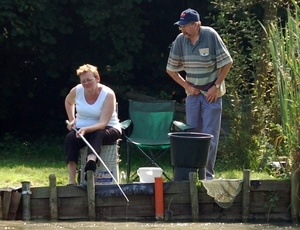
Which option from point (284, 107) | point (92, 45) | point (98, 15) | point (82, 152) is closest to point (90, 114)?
point (82, 152)

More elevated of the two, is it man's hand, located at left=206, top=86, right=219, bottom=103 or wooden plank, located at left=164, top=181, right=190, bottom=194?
man's hand, located at left=206, top=86, right=219, bottom=103

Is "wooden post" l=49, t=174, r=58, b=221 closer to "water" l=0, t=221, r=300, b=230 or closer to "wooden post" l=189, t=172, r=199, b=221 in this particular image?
"water" l=0, t=221, r=300, b=230

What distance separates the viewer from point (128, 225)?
20.3ft

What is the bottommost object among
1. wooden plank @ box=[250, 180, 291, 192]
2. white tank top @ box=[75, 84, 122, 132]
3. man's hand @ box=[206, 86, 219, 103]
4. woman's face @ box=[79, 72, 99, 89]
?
wooden plank @ box=[250, 180, 291, 192]

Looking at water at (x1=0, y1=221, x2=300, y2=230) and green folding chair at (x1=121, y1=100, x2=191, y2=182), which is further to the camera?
green folding chair at (x1=121, y1=100, x2=191, y2=182)

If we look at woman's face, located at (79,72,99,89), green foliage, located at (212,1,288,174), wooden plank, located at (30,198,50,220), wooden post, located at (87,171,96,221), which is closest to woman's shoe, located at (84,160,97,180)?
wooden post, located at (87,171,96,221)

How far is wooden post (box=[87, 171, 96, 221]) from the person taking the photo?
6367 mm

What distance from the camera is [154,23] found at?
11016mm

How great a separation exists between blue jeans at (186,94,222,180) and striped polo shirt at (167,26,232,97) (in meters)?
0.11

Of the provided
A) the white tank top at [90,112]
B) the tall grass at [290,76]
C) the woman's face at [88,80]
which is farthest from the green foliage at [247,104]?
the woman's face at [88,80]

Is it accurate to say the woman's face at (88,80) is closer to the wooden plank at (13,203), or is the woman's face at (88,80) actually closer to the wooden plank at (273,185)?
the wooden plank at (13,203)

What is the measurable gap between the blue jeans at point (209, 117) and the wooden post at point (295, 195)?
834 mm

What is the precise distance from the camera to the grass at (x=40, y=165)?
7.40 metres

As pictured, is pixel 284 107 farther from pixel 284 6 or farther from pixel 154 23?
pixel 154 23
